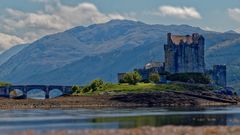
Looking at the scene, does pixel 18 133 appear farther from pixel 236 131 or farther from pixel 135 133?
pixel 236 131

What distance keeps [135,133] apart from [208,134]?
8.13 metres

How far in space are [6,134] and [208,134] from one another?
25.3 m

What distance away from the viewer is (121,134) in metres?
78.2

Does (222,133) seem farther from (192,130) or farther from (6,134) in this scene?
(6,134)

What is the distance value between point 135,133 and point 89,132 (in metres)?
8.15

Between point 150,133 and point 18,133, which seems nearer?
point 150,133

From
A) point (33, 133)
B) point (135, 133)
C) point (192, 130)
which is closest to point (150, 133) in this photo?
point (135, 133)

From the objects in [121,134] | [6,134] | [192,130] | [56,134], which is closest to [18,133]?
[6,134]

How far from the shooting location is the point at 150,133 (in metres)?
77.7

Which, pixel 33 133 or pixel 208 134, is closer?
pixel 208 134

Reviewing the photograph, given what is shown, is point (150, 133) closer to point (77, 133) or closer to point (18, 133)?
point (77, 133)

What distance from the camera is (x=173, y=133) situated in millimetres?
78250

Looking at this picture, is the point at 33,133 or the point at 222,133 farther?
the point at 33,133

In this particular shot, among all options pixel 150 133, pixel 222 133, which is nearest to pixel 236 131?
pixel 222 133
